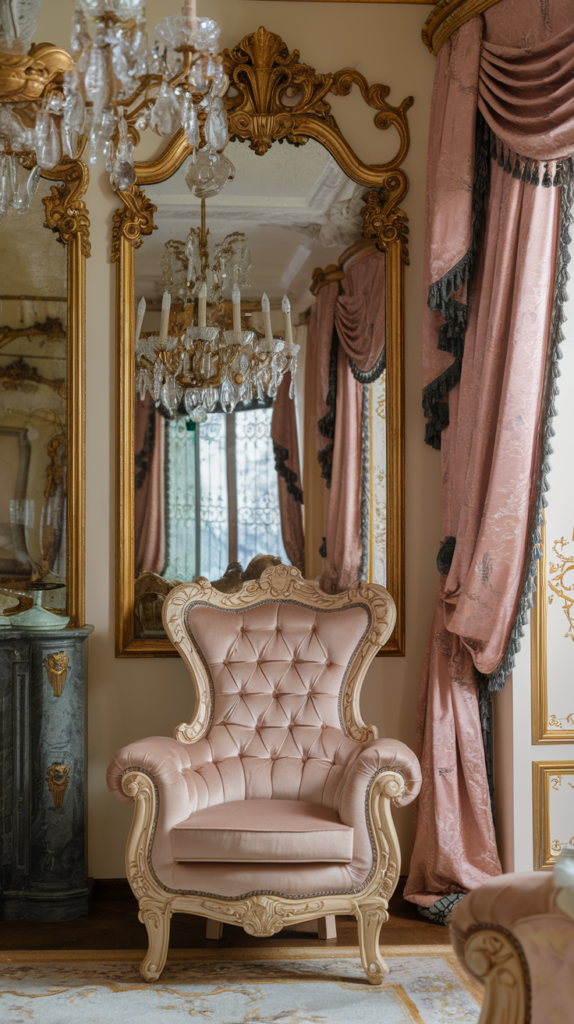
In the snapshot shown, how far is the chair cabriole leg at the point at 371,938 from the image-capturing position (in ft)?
7.43

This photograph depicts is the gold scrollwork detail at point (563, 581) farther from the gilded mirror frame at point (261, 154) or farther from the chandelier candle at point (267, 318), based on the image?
the chandelier candle at point (267, 318)

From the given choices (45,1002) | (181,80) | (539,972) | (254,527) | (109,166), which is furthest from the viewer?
(254,527)

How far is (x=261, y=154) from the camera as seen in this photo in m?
3.11

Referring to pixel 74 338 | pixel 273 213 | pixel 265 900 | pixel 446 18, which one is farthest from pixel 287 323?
pixel 265 900

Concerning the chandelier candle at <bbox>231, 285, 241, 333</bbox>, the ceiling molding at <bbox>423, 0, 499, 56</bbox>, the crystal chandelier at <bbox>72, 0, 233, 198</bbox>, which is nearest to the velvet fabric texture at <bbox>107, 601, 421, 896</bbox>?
the chandelier candle at <bbox>231, 285, 241, 333</bbox>

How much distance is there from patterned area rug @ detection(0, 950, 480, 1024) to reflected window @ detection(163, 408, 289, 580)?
1317 mm

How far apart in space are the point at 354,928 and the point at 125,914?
784mm

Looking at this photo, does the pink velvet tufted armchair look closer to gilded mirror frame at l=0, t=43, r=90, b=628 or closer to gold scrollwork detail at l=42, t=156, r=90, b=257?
gilded mirror frame at l=0, t=43, r=90, b=628

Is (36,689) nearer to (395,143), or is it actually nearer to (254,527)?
(254,527)

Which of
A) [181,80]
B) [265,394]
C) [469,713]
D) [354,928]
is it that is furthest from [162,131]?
[354,928]

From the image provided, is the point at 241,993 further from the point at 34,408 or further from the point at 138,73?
the point at 138,73

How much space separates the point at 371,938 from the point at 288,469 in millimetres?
1610

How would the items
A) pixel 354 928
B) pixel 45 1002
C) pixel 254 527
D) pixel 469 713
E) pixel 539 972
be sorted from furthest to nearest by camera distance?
pixel 254 527 → pixel 469 713 → pixel 354 928 → pixel 45 1002 → pixel 539 972

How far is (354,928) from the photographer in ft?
8.68
